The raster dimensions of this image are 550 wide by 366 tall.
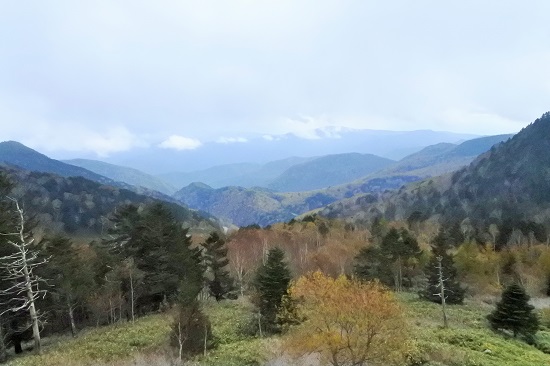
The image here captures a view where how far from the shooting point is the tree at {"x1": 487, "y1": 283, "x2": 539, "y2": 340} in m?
48.3

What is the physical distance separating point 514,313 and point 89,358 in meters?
44.1

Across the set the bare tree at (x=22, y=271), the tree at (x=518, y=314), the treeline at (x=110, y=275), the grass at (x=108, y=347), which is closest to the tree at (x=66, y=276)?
the treeline at (x=110, y=275)

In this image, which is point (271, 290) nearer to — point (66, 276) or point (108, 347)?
point (108, 347)

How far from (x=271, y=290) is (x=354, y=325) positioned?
1514cm

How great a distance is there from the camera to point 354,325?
29.3 metres

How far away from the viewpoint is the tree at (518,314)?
159ft

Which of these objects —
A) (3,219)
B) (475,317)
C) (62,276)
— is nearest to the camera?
(3,219)

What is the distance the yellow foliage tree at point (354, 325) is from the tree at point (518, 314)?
25.5 metres

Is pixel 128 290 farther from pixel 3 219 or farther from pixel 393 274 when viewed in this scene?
pixel 393 274

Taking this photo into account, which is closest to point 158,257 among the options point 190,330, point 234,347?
point 234,347

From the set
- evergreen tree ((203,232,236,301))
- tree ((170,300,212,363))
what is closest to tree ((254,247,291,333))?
tree ((170,300,212,363))

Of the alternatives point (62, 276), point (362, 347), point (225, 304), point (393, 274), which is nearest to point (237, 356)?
point (362, 347)

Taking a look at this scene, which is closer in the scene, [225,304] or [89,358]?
[89,358]

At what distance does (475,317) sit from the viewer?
56.5 metres
